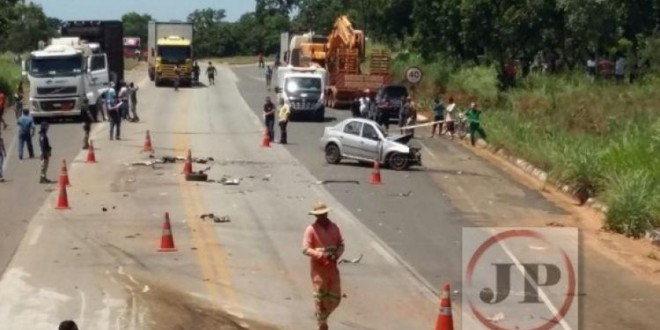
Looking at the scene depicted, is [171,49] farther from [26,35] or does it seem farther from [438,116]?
[26,35]

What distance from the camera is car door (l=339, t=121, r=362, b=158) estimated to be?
38875 millimetres

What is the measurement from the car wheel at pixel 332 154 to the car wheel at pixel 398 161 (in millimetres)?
1703

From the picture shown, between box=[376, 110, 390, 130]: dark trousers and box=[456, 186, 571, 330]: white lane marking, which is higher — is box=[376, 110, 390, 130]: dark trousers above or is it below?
below

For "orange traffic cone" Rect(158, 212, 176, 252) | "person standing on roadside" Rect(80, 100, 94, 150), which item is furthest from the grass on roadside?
"person standing on roadside" Rect(80, 100, 94, 150)

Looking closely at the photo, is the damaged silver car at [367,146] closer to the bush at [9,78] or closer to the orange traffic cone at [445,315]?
the orange traffic cone at [445,315]

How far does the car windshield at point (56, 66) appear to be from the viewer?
52.9m

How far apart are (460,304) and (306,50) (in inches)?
2191

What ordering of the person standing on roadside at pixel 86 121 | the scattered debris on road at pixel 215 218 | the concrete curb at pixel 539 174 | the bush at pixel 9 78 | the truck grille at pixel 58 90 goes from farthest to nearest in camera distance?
the bush at pixel 9 78, the truck grille at pixel 58 90, the person standing on roadside at pixel 86 121, the concrete curb at pixel 539 174, the scattered debris on road at pixel 215 218

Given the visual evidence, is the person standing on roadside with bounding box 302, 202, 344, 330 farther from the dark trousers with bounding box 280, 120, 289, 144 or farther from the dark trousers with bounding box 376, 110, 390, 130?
the dark trousers with bounding box 376, 110, 390, 130

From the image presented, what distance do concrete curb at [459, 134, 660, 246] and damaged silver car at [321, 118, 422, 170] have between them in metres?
3.15

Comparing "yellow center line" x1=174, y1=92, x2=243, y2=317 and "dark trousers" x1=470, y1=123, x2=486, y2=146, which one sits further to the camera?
"dark trousers" x1=470, y1=123, x2=486, y2=146

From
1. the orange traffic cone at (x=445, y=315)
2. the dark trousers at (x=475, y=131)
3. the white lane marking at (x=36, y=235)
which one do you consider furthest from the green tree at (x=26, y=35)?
the orange traffic cone at (x=445, y=315)

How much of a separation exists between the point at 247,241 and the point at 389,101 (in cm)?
3184

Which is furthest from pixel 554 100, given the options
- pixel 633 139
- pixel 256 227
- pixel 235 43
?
pixel 235 43
